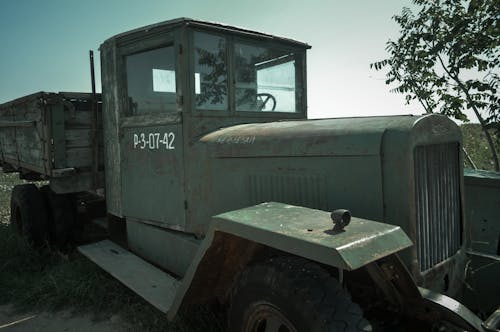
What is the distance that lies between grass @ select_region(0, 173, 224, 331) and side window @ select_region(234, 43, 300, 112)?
174 centimetres

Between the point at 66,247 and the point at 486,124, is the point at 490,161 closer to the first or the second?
the point at 486,124

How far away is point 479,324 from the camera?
6.14 ft

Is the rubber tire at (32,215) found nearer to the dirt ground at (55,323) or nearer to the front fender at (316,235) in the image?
the dirt ground at (55,323)

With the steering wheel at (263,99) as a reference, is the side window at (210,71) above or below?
above

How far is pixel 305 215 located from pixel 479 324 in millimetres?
935

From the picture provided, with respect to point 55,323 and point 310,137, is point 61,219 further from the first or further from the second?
point 310,137

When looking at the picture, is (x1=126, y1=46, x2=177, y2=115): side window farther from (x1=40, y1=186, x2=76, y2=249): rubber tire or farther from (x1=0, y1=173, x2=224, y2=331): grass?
(x1=40, y1=186, x2=76, y2=249): rubber tire

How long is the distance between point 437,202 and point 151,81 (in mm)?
2417

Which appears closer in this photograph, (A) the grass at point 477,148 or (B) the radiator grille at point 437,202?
(B) the radiator grille at point 437,202

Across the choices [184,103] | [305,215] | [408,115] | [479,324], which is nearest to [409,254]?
[479,324]

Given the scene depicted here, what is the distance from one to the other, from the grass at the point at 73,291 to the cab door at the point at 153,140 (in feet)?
2.27

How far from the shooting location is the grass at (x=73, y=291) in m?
3.05

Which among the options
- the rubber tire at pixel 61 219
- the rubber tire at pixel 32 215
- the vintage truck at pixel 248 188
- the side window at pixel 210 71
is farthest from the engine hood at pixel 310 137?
the rubber tire at pixel 32 215

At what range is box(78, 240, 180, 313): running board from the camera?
9.42 ft
